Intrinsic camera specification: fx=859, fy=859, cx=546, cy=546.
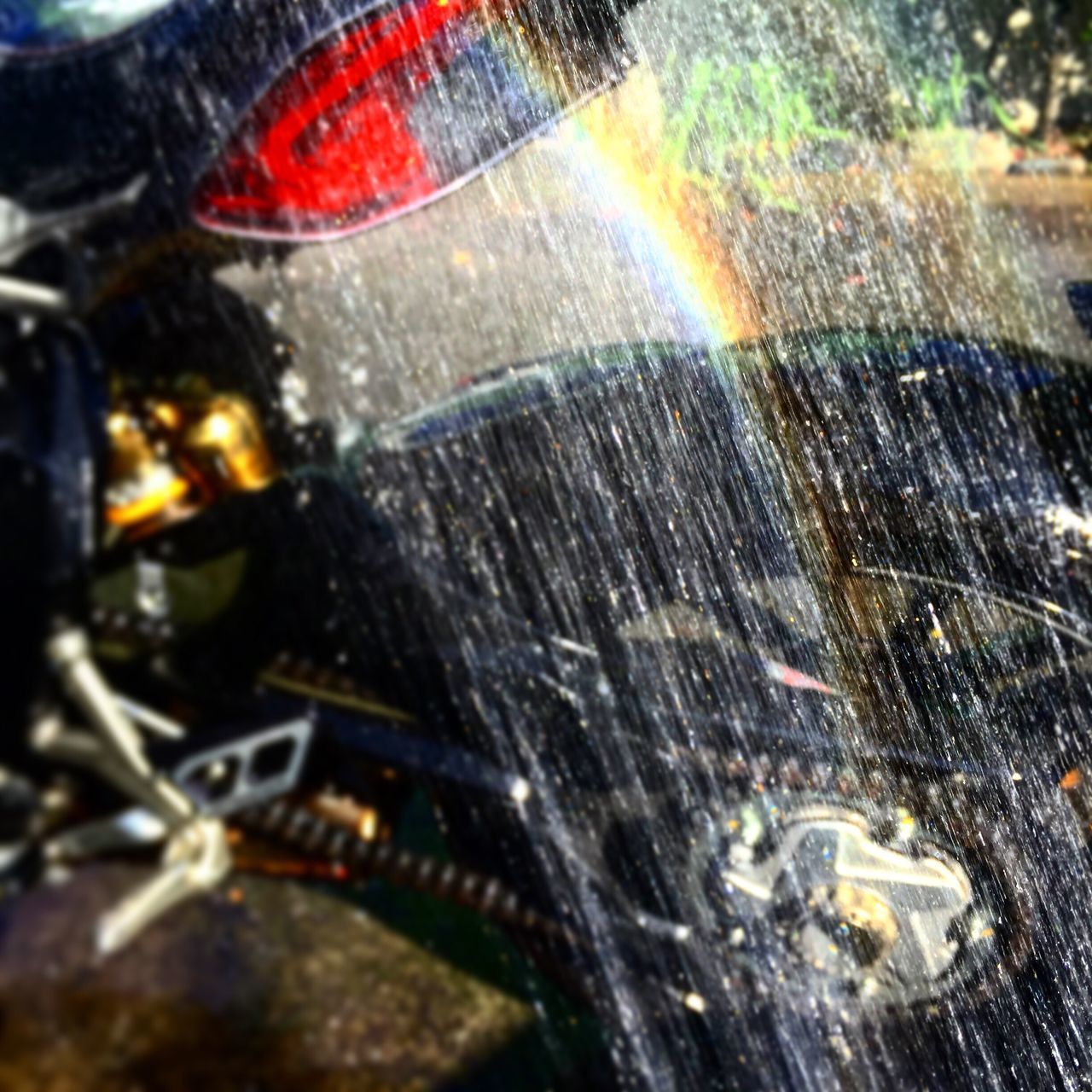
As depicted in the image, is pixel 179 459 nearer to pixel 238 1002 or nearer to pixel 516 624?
pixel 516 624

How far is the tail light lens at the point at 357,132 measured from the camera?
3.90 ft

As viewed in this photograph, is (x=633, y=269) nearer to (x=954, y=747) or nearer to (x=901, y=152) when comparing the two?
(x=954, y=747)

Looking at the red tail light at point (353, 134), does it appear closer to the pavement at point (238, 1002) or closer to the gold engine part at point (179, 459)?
the gold engine part at point (179, 459)

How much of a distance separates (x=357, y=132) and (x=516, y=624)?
0.78 meters

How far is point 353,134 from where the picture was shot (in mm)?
1237

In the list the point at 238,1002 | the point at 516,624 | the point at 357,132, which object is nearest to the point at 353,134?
the point at 357,132

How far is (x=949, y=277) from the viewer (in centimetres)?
440

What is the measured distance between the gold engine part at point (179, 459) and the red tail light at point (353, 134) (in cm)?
27

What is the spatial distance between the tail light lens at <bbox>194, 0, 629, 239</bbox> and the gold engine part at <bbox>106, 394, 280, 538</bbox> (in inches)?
10.7

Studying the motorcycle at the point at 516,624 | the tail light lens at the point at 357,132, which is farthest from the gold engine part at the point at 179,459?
the tail light lens at the point at 357,132

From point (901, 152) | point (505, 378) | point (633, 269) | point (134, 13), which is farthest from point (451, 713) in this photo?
point (901, 152)

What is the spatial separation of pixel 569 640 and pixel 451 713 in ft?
0.80

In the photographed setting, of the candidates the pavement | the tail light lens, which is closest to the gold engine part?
the tail light lens

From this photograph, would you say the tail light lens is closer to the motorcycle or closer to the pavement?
the motorcycle
